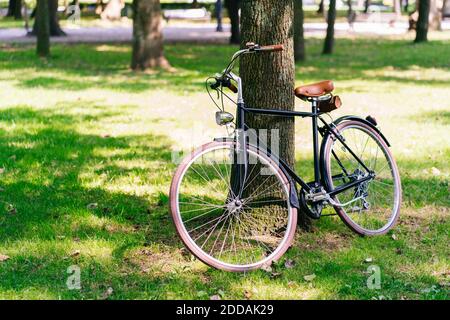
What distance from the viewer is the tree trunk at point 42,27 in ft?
58.7

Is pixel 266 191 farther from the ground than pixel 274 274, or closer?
farther from the ground

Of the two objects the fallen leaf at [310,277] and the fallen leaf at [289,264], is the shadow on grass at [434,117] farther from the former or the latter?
the fallen leaf at [310,277]

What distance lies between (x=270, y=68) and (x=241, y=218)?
1.16 meters

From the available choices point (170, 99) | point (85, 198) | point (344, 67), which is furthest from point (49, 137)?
point (344, 67)

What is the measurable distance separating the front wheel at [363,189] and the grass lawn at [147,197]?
16 cm

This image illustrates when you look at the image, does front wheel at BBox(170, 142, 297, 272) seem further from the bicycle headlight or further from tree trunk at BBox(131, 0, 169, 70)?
tree trunk at BBox(131, 0, 169, 70)

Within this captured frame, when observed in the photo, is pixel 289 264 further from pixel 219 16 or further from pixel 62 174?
pixel 219 16

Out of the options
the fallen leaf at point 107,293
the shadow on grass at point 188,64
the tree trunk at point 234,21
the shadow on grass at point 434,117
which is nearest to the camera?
the fallen leaf at point 107,293

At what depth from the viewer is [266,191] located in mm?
5562

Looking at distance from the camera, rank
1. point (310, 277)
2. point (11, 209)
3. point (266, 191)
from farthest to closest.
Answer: point (11, 209) < point (266, 191) < point (310, 277)

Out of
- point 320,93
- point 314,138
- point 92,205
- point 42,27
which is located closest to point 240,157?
point 314,138

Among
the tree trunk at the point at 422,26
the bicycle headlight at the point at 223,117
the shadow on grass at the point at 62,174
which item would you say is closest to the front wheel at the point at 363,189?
the bicycle headlight at the point at 223,117

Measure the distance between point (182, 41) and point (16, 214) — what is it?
2037cm

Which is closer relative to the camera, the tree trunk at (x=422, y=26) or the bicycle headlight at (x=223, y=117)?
the bicycle headlight at (x=223, y=117)
